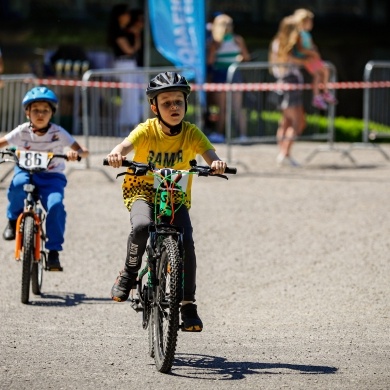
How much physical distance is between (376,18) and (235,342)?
19273 millimetres

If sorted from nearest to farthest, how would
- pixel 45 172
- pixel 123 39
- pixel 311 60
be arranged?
1. pixel 45 172
2. pixel 311 60
3. pixel 123 39

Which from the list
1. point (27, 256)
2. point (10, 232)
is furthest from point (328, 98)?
point (27, 256)

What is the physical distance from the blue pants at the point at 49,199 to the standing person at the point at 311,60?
7.64 metres

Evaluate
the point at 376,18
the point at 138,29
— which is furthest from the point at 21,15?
the point at 376,18

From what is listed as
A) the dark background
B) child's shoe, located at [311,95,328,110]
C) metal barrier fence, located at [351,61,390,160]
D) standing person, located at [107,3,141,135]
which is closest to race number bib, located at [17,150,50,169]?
child's shoe, located at [311,95,328,110]

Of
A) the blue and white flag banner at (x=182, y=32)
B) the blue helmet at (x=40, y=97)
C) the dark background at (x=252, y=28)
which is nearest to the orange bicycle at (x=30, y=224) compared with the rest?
the blue helmet at (x=40, y=97)

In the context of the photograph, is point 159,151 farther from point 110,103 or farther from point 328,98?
point 328,98

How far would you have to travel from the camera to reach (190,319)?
7.23 m

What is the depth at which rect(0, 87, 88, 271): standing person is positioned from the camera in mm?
9320

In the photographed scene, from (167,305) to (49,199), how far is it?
8.63ft

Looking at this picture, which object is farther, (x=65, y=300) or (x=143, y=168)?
(x=65, y=300)

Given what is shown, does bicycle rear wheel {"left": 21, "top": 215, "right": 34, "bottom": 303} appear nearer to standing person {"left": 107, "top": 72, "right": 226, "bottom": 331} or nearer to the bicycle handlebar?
standing person {"left": 107, "top": 72, "right": 226, "bottom": 331}

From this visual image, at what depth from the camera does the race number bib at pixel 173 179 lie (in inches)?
284

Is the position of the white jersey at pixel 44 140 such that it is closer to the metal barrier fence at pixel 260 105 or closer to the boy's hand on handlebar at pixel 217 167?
the boy's hand on handlebar at pixel 217 167
